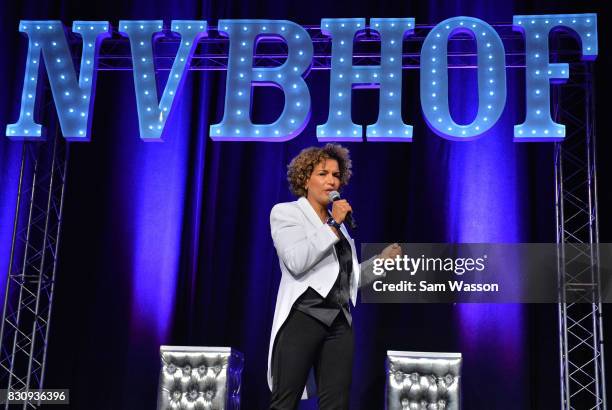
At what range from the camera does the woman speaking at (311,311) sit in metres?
2.49

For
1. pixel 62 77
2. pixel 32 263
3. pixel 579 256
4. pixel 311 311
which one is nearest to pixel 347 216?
pixel 311 311

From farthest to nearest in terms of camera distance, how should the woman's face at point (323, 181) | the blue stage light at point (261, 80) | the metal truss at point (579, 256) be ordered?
the blue stage light at point (261, 80)
the metal truss at point (579, 256)
the woman's face at point (323, 181)

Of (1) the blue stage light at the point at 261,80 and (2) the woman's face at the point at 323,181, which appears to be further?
(1) the blue stage light at the point at 261,80

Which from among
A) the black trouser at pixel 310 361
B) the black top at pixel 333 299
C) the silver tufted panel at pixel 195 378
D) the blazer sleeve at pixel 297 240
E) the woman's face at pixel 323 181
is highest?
the woman's face at pixel 323 181

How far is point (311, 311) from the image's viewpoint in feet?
8.29

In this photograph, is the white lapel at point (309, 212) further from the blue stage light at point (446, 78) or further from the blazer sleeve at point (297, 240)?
the blue stage light at point (446, 78)

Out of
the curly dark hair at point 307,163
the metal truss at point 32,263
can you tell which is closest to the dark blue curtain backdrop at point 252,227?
the metal truss at point 32,263

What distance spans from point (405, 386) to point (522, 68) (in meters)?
2.61

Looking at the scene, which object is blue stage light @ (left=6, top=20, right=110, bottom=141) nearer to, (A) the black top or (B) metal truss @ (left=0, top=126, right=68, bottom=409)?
(B) metal truss @ (left=0, top=126, right=68, bottom=409)

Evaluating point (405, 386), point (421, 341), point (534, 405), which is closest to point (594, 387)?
point (534, 405)

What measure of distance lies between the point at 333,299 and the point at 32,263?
11.8 feet

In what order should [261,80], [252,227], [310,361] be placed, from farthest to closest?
[252,227]
[261,80]
[310,361]

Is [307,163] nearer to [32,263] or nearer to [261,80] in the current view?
[261,80]

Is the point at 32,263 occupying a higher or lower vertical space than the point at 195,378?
higher
